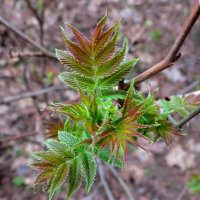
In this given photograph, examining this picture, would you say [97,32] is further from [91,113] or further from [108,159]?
[108,159]

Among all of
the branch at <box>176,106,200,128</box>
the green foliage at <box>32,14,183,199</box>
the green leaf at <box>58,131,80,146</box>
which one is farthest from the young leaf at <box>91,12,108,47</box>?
the branch at <box>176,106,200,128</box>

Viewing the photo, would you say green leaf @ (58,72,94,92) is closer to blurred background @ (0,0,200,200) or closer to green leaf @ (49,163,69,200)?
green leaf @ (49,163,69,200)

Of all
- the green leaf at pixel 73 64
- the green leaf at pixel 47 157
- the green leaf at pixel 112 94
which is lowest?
the green leaf at pixel 47 157

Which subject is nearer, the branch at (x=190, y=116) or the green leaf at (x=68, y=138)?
the green leaf at (x=68, y=138)

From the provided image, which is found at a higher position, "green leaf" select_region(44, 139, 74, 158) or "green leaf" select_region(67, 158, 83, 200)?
"green leaf" select_region(44, 139, 74, 158)

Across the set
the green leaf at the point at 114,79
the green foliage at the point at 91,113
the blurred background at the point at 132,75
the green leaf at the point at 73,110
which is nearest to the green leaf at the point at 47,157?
the green foliage at the point at 91,113

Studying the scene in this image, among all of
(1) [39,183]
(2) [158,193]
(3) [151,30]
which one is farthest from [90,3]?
(1) [39,183]

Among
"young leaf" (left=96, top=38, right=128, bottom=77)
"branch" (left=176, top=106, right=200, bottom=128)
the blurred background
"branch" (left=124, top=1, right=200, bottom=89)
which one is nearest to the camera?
"branch" (left=124, top=1, right=200, bottom=89)

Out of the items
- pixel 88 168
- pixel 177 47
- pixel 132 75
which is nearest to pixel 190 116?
pixel 177 47

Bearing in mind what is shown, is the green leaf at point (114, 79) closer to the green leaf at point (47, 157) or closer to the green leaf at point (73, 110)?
the green leaf at point (73, 110)
